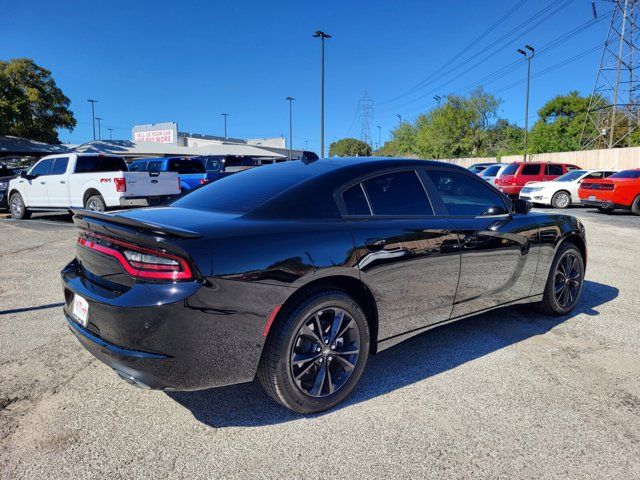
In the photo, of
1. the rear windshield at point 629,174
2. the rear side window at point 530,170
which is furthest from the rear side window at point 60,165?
the rear side window at point 530,170

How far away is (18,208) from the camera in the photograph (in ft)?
45.0

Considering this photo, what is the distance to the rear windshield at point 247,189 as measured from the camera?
2.99m

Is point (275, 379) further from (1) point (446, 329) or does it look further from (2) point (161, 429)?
(1) point (446, 329)

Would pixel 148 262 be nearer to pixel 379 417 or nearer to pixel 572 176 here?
pixel 379 417

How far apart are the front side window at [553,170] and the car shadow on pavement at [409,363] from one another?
16.6 metres

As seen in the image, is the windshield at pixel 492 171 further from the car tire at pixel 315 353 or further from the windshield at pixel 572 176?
the car tire at pixel 315 353

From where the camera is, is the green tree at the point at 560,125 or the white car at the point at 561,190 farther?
the green tree at the point at 560,125

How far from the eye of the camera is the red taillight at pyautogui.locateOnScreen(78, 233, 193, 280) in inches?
91.7

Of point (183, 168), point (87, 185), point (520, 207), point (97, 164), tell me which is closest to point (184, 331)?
point (520, 207)

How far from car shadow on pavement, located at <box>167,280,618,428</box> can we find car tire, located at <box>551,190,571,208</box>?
43.3ft

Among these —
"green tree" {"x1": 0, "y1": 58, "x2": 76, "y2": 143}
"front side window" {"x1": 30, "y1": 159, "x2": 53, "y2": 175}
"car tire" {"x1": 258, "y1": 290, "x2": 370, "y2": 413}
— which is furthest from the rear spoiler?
"green tree" {"x1": 0, "y1": 58, "x2": 76, "y2": 143}

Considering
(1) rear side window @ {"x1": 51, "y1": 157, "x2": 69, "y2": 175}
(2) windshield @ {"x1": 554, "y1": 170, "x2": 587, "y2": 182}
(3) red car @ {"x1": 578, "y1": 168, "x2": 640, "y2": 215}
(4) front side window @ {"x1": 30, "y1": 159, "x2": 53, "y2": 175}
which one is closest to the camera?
(1) rear side window @ {"x1": 51, "y1": 157, "x2": 69, "y2": 175}

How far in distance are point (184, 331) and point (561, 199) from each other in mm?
17624

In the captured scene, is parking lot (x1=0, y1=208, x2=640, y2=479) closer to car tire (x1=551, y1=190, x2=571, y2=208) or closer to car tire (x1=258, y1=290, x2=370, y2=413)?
car tire (x1=258, y1=290, x2=370, y2=413)
